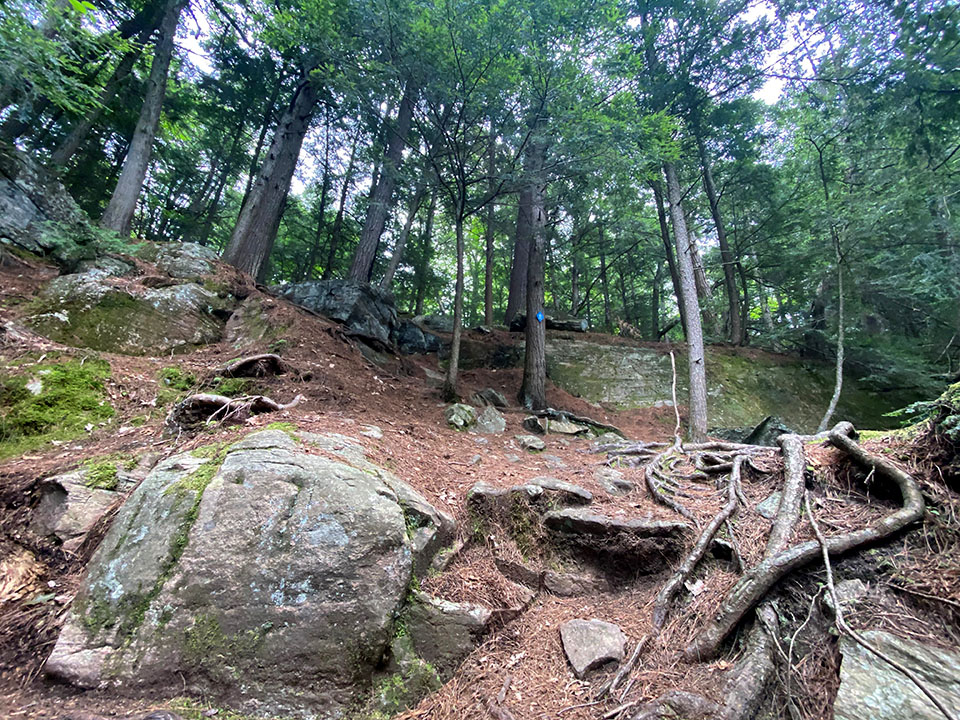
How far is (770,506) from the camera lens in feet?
10.5

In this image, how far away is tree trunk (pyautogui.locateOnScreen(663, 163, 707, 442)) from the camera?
8.49 metres

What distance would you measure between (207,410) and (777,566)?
4906 mm

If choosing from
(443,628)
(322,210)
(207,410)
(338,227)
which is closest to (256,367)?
(207,410)

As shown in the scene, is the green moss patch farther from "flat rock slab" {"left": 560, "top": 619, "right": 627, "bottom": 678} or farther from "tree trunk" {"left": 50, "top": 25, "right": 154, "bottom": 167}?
"tree trunk" {"left": 50, "top": 25, "right": 154, "bottom": 167}

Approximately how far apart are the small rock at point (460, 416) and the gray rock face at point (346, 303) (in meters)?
3.30

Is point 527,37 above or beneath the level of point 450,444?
above

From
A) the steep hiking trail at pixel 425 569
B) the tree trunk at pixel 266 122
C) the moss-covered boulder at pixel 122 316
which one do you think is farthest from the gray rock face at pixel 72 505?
the tree trunk at pixel 266 122

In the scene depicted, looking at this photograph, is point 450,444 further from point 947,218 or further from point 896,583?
point 947,218

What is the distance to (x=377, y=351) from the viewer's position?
9.10m

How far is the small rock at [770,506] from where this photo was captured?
3.08 m

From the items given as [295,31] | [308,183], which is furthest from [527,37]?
[308,183]

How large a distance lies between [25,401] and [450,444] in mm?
4190

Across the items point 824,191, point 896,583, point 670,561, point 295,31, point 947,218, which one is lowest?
point 670,561

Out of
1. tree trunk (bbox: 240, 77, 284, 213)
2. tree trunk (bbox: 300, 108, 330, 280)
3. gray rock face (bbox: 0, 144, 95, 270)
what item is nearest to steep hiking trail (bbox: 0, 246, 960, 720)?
gray rock face (bbox: 0, 144, 95, 270)
